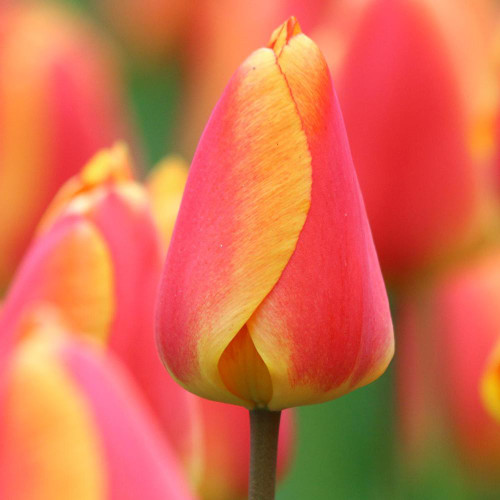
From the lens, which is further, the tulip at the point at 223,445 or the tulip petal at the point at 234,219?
the tulip at the point at 223,445

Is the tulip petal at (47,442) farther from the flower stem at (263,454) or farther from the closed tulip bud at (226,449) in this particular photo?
the closed tulip bud at (226,449)

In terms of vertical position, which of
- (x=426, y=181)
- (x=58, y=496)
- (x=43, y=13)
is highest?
(x=43, y=13)

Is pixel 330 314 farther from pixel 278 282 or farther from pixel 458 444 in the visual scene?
pixel 458 444

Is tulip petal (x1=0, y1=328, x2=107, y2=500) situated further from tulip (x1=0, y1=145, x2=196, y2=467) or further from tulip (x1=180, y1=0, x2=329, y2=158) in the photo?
tulip (x1=180, y1=0, x2=329, y2=158)

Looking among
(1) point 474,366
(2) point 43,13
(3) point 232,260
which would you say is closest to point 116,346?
(3) point 232,260

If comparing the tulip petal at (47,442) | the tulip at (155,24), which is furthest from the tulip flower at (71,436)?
the tulip at (155,24)

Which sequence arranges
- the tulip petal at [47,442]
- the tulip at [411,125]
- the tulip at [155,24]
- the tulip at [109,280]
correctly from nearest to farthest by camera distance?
1. the tulip petal at [47,442]
2. the tulip at [109,280]
3. the tulip at [411,125]
4. the tulip at [155,24]

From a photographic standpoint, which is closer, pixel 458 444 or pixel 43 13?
pixel 458 444

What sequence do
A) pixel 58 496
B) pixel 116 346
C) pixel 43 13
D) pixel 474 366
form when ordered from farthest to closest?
pixel 43 13, pixel 474 366, pixel 116 346, pixel 58 496
